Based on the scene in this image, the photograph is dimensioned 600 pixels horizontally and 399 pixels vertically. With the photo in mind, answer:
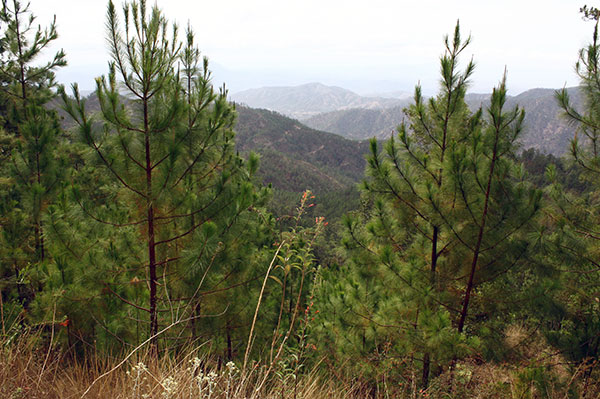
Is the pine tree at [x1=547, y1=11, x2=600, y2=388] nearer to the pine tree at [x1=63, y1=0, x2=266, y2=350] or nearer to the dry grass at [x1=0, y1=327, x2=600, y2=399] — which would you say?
the dry grass at [x1=0, y1=327, x2=600, y2=399]

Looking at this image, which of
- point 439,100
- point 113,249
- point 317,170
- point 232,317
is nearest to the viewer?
point 113,249

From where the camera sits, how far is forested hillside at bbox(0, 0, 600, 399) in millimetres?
2598

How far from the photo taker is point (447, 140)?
3883 millimetres

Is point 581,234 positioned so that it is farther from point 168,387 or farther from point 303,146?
point 303,146

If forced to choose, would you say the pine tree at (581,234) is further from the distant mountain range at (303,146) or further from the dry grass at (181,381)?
the distant mountain range at (303,146)

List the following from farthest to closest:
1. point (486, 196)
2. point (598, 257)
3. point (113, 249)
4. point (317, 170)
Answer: point (317, 170)
point (598, 257)
point (486, 196)
point (113, 249)

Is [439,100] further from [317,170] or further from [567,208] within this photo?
[317,170]

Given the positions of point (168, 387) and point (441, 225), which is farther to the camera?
point (441, 225)

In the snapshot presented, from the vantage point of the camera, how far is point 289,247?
91.0 inches

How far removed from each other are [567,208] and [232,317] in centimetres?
470

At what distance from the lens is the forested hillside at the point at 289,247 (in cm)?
260

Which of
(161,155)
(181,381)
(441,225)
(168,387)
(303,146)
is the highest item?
(303,146)

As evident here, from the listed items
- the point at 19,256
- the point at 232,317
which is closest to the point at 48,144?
the point at 19,256

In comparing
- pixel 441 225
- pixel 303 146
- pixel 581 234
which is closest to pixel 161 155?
pixel 441 225
